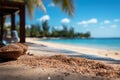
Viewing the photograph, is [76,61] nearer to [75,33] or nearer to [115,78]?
[115,78]

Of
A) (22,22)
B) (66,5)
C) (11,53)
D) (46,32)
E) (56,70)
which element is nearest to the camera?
(56,70)

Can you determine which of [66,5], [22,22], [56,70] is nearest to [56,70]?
[56,70]

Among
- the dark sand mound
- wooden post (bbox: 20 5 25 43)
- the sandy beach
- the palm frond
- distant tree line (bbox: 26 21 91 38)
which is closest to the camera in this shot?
the sandy beach

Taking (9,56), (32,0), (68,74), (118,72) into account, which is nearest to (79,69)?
(68,74)

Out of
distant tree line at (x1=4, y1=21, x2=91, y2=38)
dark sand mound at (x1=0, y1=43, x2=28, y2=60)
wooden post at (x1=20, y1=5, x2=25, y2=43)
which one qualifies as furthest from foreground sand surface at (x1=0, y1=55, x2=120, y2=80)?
distant tree line at (x1=4, y1=21, x2=91, y2=38)

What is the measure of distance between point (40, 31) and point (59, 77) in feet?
264

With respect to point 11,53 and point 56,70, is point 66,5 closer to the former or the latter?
point 11,53

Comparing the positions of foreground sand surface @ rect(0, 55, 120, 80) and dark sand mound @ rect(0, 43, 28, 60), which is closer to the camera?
foreground sand surface @ rect(0, 55, 120, 80)

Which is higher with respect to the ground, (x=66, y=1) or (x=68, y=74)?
(x=66, y=1)

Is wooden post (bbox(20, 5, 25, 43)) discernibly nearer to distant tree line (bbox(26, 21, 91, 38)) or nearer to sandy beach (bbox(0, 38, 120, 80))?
sandy beach (bbox(0, 38, 120, 80))

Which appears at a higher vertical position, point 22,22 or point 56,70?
point 22,22

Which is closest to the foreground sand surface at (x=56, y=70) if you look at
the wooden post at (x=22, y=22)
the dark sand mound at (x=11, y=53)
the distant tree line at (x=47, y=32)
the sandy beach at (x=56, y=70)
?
the sandy beach at (x=56, y=70)

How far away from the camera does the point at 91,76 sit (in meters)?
4.83

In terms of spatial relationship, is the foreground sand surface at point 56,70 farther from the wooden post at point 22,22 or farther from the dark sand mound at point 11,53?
the wooden post at point 22,22
